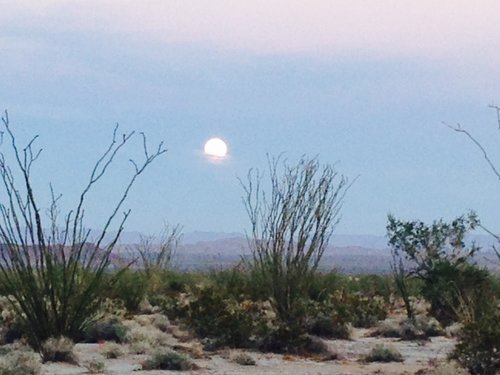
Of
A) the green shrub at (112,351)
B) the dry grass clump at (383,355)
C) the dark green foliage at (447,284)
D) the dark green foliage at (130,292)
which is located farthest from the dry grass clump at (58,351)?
the dark green foliage at (447,284)

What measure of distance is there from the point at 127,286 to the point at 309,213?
19.5 ft

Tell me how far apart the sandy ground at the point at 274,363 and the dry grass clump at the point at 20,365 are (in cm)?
30

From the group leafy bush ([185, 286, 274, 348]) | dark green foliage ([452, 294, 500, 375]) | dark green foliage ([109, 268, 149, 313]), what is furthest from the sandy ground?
dark green foliage ([109, 268, 149, 313])

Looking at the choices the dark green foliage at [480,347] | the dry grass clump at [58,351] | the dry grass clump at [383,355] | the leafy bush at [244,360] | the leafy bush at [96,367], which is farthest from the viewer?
the dry grass clump at [383,355]

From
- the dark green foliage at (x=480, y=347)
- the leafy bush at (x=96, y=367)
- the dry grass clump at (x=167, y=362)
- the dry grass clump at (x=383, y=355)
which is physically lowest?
the leafy bush at (x=96, y=367)

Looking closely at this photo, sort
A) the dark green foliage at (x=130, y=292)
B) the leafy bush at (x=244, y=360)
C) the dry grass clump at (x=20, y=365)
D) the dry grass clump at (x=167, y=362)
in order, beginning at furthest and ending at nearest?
the dark green foliage at (x=130, y=292) < the leafy bush at (x=244, y=360) < the dry grass clump at (x=167, y=362) < the dry grass clump at (x=20, y=365)

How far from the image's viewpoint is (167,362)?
14.3 meters

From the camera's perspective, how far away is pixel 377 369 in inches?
587

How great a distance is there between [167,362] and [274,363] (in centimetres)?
189

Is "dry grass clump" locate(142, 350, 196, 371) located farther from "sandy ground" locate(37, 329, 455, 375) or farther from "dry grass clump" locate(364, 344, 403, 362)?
"dry grass clump" locate(364, 344, 403, 362)

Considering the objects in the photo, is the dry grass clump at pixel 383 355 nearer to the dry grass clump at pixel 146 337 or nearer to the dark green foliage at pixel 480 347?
the dark green foliage at pixel 480 347

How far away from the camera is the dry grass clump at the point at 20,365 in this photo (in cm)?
1282

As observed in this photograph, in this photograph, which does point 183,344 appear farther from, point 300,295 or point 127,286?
point 127,286

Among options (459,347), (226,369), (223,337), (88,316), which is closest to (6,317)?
(88,316)
